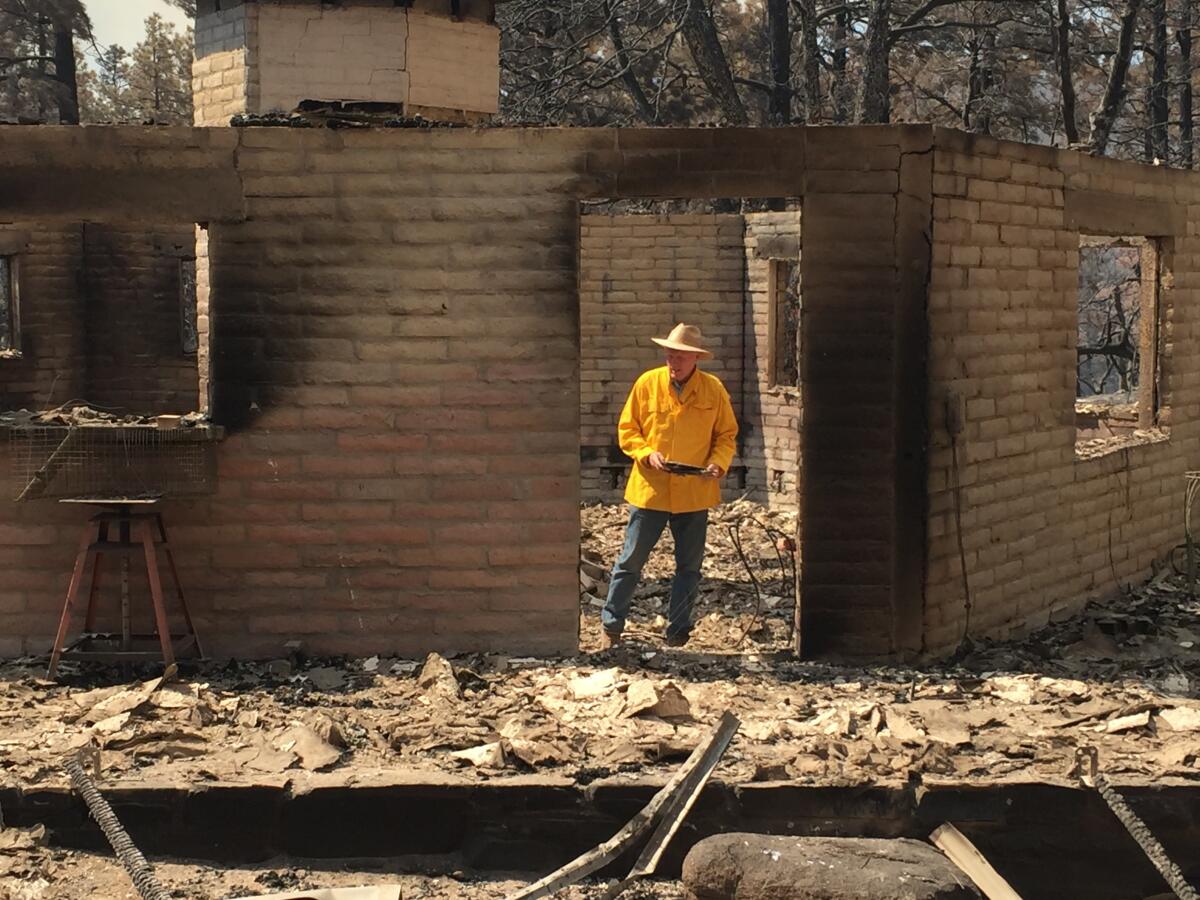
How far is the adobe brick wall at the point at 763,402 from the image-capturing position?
46.5 ft

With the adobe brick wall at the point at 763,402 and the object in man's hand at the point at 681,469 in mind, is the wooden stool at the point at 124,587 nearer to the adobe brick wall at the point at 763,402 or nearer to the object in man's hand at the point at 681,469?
the object in man's hand at the point at 681,469

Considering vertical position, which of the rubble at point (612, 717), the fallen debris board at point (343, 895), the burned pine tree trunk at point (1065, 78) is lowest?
the fallen debris board at point (343, 895)

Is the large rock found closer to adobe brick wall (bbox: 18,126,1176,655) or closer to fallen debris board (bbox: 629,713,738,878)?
fallen debris board (bbox: 629,713,738,878)

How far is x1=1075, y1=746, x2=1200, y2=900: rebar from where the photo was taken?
539cm

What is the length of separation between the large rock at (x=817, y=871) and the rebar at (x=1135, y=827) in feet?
2.60

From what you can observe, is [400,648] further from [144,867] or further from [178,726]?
[144,867]

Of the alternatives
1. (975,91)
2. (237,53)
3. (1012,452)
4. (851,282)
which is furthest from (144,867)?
(975,91)

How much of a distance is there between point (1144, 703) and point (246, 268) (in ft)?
15.7

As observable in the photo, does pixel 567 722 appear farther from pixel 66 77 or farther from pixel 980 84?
pixel 66 77

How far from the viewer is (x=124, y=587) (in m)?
7.27

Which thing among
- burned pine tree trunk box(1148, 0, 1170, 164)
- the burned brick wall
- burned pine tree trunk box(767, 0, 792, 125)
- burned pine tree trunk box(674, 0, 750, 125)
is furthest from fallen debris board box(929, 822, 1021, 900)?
burned pine tree trunk box(1148, 0, 1170, 164)

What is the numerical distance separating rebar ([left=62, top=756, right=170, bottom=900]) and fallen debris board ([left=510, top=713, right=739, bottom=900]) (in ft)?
4.27

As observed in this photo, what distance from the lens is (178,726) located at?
21.3 ft

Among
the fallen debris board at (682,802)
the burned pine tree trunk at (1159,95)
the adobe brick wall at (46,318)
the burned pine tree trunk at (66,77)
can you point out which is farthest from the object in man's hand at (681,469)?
the burned pine tree trunk at (66,77)
